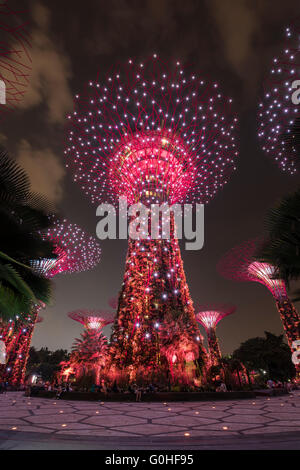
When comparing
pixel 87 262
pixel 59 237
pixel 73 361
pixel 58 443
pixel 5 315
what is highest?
pixel 59 237

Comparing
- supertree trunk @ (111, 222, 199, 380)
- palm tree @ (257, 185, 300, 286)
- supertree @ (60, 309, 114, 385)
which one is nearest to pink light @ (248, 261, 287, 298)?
supertree trunk @ (111, 222, 199, 380)

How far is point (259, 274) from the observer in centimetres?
2850

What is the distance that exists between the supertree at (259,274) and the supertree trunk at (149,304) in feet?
37.6

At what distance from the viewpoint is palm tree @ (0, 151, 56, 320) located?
545 centimetres

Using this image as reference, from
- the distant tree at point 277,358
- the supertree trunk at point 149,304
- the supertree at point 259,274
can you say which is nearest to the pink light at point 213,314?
the distant tree at point 277,358

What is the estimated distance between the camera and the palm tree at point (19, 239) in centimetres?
545

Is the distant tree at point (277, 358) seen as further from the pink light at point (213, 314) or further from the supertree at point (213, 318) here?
the pink light at point (213, 314)

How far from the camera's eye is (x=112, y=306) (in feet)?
125

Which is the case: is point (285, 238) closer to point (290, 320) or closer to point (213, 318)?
point (290, 320)

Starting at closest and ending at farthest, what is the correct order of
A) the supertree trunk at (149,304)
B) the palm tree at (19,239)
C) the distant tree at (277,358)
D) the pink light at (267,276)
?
the palm tree at (19,239) < the supertree trunk at (149,304) < the pink light at (267,276) < the distant tree at (277,358)

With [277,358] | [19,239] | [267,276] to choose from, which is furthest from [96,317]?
[19,239]

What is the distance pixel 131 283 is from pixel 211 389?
7814mm
